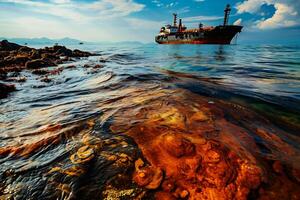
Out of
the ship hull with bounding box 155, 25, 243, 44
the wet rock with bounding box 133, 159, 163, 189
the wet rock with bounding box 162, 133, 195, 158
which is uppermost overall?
the ship hull with bounding box 155, 25, 243, 44

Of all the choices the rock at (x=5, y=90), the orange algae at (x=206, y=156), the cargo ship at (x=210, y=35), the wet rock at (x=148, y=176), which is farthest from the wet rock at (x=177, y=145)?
the cargo ship at (x=210, y=35)

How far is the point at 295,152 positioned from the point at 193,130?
1668mm

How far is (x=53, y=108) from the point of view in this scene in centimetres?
524

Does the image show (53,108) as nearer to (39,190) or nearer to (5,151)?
(5,151)

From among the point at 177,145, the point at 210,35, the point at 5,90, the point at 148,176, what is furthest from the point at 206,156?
the point at 210,35

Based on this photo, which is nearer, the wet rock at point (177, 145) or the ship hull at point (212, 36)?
the wet rock at point (177, 145)

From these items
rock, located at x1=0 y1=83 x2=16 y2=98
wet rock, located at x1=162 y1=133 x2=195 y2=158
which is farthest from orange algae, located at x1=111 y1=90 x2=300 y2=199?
rock, located at x1=0 y1=83 x2=16 y2=98

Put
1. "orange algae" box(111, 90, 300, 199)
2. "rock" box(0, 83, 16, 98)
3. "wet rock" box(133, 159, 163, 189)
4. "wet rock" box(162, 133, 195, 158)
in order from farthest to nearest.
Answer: "rock" box(0, 83, 16, 98), "wet rock" box(162, 133, 195, 158), "wet rock" box(133, 159, 163, 189), "orange algae" box(111, 90, 300, 199)

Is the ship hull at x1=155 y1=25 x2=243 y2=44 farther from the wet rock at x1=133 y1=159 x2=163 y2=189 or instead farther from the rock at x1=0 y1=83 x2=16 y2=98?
the wet rock at x1=133 y1=159 x2=163 y2=189

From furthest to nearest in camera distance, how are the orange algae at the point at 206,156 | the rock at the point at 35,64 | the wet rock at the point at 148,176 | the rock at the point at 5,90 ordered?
1. the rock at the point at 35,64
2. the rock at the point at 5,90
3. the wet rock at the point at 148,176
4. the orange algae at the point at 206,156

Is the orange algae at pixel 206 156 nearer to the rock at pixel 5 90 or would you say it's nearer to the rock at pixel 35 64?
the rock at pixel 5 90

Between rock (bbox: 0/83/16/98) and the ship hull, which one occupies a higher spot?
the ship hull

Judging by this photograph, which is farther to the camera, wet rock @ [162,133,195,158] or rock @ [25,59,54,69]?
rock @ [25,59,54,69]

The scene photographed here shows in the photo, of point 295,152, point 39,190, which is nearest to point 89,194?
point 39,190
